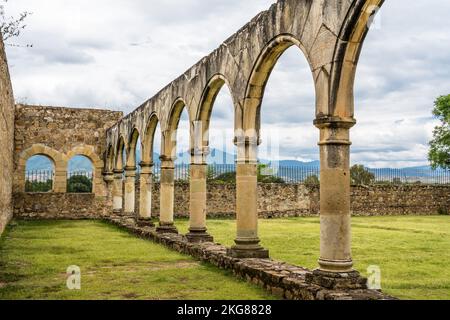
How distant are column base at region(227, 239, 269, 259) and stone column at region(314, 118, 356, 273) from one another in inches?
98.3

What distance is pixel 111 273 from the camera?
8.01 m

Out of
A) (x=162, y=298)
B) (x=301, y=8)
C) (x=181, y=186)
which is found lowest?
(x=162, y=298)

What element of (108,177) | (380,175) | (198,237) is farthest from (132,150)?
(380,175)

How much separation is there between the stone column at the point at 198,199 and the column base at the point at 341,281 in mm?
5258

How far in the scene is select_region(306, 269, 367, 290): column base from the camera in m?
5.71

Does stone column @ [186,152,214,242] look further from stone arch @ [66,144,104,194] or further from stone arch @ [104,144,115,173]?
stone arch @ [66,144,104,194]

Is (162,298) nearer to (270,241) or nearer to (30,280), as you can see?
(30,280)

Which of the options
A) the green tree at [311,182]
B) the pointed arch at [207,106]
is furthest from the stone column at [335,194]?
the green tree at [311,182]

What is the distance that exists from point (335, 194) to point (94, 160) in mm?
18355

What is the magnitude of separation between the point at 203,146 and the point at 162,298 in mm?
5417

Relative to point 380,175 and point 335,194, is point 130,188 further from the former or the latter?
point 380,175

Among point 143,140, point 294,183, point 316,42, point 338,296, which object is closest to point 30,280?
point 338,296
